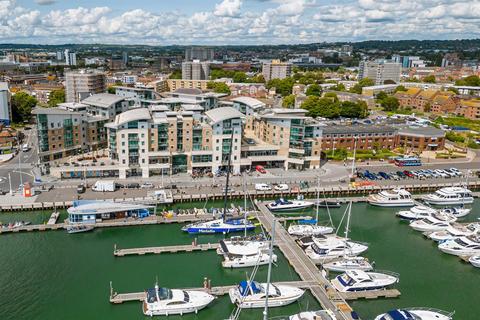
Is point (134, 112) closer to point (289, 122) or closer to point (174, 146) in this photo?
point (174, 146)

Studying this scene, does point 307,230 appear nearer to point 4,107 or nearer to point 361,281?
point 361,281

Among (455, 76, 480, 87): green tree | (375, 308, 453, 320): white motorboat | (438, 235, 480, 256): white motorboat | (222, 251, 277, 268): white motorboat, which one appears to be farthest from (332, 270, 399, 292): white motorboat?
(455, 76, 480, 87): green tree

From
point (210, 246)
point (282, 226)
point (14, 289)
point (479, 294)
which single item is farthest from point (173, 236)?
point (479, 294)

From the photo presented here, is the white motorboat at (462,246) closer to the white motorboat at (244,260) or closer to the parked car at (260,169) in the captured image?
the white motorboat at (244,260)

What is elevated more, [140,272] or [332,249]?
[332,249]

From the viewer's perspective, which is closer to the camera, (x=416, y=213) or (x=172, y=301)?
(x=172, y=301)

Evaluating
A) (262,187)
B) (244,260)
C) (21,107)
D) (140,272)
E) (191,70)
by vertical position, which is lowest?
(140,272)

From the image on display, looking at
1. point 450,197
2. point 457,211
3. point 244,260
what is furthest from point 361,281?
point 450,197
